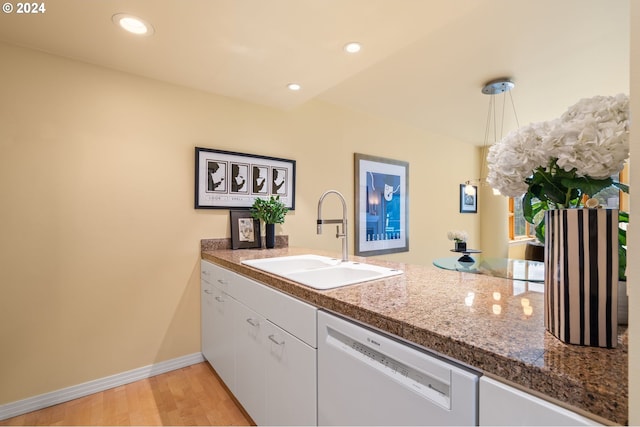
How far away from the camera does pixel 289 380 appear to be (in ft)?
4.05

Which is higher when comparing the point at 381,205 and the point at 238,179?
the point at 238,179

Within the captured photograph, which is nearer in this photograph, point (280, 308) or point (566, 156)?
point (566, 156)

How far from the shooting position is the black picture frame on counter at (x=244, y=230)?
2492 millimetres

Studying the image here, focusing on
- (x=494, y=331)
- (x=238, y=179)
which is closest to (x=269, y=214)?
(x=238, y=179)

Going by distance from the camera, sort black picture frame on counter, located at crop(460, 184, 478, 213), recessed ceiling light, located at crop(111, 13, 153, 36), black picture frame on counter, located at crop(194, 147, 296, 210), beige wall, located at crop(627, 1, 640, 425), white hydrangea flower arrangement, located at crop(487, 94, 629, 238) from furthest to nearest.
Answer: black picture frame on counter, located at crop(460, 184, 478, 213) → black picture frame on counter, located at crop(194, 147, 296, 210) → recessed ceiling light, located at crop(111, 13, 153, 36) → white hydrangea flower arrangement, located at crop(487, 94, 629, 238) → beige wall, located at crop(627, 1, 640, 425)

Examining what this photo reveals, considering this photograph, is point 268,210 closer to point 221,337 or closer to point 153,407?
point 221,337

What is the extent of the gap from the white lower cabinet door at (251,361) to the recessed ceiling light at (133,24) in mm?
1564

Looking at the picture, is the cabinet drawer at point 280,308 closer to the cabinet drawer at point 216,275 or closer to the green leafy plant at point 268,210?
the cabinet drawer at point 216,275

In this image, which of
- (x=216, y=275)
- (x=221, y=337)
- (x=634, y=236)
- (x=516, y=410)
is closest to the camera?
(x=634, y=236)

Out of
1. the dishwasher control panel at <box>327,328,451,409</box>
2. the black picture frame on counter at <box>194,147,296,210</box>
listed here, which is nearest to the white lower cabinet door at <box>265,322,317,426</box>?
the dishwasher control panel at <box>327,328,451,409</box>

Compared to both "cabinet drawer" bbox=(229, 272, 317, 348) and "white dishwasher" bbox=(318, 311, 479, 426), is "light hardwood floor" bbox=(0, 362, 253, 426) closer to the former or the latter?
"cabinet drawer" bbox=(229, 272, 317, 348)

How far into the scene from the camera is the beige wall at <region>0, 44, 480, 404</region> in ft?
5.89

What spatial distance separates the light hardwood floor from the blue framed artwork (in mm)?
1864

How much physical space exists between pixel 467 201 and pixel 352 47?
11.9 ft
